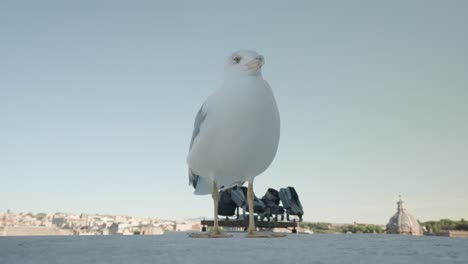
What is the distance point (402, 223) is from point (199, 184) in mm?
123703

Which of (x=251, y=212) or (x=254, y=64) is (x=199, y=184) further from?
(x=254, y=64)

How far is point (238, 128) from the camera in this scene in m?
8.15

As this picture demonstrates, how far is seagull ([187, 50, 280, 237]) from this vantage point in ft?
26.7

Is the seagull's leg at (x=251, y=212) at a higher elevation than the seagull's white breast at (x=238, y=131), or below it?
below

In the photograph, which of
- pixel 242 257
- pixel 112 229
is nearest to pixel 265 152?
pixel 242 257

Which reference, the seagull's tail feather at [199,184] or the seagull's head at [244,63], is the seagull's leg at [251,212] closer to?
the seagull's tail feather at [199,184]

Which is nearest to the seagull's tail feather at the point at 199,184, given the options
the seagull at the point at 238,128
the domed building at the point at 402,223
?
the seagull at the point at 238,128

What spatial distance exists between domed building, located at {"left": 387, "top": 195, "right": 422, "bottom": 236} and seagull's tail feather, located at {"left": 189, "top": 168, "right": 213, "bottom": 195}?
120 m

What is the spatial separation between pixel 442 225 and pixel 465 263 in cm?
17524

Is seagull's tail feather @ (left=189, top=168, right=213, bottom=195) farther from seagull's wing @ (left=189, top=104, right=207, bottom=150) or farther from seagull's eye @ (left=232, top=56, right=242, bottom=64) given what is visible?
seagull's eye @ (left=232, top=56, right=242, bottom=64)

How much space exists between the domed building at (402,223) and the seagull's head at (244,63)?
12198 cm

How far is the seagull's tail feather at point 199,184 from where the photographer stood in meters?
10.3

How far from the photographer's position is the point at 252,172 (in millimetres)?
8984

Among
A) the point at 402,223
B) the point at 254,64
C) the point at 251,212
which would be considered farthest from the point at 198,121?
the point at 402,223
